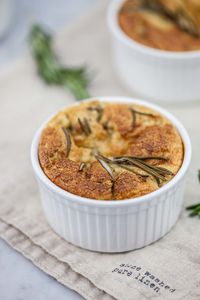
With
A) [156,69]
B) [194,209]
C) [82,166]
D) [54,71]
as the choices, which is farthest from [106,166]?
[54,71]

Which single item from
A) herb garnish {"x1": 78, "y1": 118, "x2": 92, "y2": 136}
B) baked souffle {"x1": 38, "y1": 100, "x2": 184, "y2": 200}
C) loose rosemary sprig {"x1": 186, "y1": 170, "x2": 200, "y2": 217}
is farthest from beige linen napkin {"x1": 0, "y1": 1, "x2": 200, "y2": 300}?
herb garnish {"x1": 78, "y1": 118, "x2": 92, "y2": 136}

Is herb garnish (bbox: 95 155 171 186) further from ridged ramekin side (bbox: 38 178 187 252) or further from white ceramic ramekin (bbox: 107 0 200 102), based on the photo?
white ceramic ramekin (bbox: 107 0 200 102)

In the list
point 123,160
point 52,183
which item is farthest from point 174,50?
point 52,183

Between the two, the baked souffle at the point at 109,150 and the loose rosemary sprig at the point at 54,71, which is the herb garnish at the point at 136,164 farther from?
the loose rosemary sprig at the point at 54,71

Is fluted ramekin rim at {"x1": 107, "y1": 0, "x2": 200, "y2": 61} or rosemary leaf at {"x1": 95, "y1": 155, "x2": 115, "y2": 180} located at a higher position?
fluted ramekin rim at {"x1": 107, "y1": 0, "x2": 200, "y2": 61}

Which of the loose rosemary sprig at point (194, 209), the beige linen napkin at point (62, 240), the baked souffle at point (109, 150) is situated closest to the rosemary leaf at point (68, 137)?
Answer: the baked souffle at point (109, 150)

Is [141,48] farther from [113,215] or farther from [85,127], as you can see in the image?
[113,215]

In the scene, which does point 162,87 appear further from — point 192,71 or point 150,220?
point 150,220
